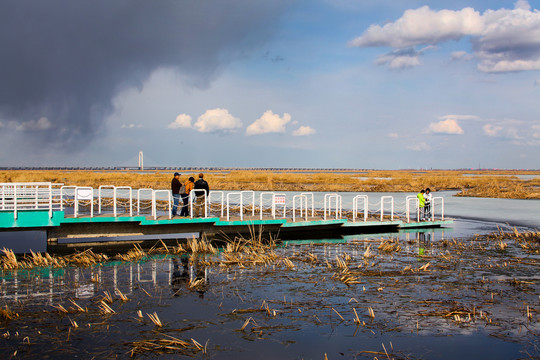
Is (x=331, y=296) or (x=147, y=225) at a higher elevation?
(x=147, y=225)

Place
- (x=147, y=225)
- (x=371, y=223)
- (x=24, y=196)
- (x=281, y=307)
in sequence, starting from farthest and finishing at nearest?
(x=371, y=223)
(x=24, y=196)
(x=147, y=225)
(x=281, y=307)

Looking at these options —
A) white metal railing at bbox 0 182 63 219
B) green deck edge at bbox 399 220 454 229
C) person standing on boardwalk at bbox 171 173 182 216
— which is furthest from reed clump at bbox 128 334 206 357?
green deck edge at bbox 399 220 454 229

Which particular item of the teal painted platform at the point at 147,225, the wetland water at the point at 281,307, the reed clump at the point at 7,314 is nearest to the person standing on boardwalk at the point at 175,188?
the teal painted platform at the point at 147,225

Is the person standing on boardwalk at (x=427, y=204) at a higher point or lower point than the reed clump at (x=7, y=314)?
higher

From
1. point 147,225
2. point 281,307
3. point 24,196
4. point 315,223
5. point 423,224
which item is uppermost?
point 24,196

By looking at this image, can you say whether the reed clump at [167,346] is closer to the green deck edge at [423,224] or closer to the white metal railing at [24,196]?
the white metal railing at [24,196]

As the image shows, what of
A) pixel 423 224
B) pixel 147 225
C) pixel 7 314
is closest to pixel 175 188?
pixel 147 225

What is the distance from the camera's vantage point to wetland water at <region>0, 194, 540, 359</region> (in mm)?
9148

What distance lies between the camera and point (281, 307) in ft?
38.1

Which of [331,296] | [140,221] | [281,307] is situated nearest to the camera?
[281,307]

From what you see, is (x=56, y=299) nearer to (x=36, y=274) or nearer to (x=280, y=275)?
(x=36, y=274)

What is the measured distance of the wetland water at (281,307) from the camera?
30.0ft

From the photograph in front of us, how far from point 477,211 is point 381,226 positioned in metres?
15.6

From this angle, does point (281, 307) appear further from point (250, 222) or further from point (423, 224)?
point (423, 224)
